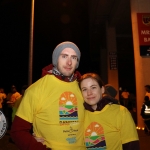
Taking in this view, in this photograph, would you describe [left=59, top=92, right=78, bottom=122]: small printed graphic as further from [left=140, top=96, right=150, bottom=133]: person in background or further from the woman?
[left=140, top=96, right=150, bottom=133]: person in background

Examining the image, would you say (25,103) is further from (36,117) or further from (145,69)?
(145,69)

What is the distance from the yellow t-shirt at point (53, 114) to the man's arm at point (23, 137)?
0.05 metres

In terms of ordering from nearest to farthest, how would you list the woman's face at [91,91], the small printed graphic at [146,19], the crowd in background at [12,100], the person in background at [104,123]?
1. the person in background at [104,123]
2. the woman's face at [91,91]
3. the crowd in background at [12,100]
4. the small printed graphic at [146,19]

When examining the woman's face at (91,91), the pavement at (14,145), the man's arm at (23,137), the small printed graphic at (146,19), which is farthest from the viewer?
the small printed graphic at (146,19)

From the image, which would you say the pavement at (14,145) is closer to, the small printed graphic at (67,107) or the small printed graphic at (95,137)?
the small printed graphic at (95,137)

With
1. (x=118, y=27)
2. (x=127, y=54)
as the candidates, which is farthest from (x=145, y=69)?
(x=127, y=54)

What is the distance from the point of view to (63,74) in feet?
7.37

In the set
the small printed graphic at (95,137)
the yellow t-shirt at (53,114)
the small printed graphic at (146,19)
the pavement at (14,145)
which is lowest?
the pavement at (14,145)

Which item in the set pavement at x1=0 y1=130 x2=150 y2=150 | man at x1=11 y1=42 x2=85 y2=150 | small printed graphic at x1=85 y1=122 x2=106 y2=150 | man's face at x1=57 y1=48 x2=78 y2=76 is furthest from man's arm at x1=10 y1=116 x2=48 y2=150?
pavement at x1=0 y1=130 x2=150 y2=150

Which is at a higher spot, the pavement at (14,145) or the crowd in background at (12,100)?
the crowd in background at (12,100)

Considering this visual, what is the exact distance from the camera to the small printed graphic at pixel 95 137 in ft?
7.27

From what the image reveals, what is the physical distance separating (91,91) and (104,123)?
316mm

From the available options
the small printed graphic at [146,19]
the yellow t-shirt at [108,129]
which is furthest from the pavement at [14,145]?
the yellow t-shirt at [108,129]

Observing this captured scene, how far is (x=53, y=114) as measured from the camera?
206 cm
